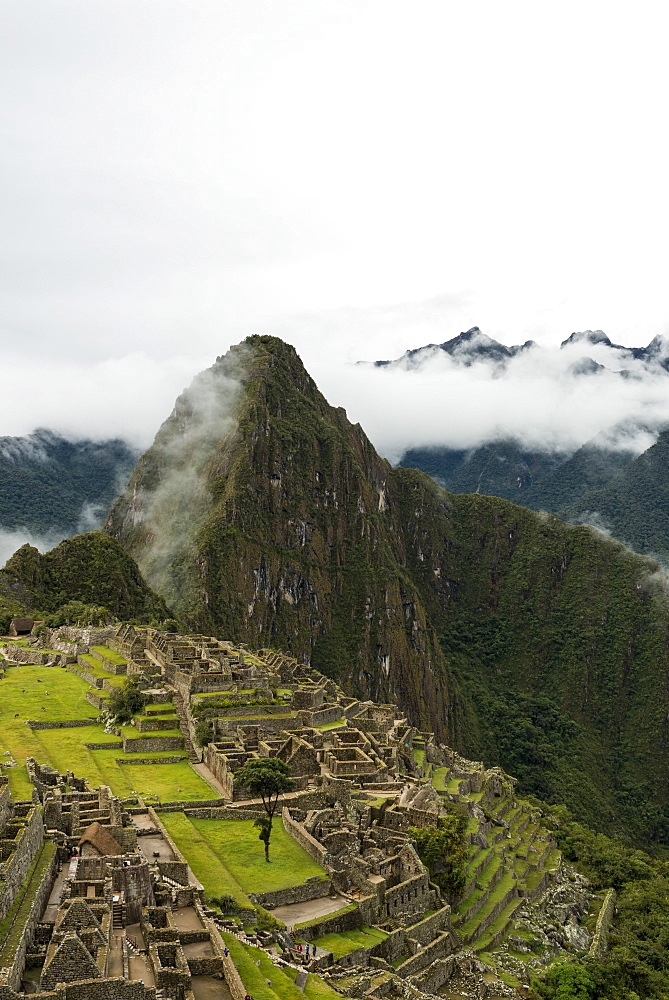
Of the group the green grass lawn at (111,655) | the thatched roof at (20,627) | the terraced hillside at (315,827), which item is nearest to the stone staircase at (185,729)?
the terraced hillside at (315,827)

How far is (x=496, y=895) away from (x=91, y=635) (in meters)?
38.8

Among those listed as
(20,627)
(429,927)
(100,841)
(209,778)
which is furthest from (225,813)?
(20,627)

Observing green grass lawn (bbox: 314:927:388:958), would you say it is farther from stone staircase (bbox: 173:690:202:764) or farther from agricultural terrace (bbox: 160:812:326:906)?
stone staircase (bbox: 173:690:202:764)

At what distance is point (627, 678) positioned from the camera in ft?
618

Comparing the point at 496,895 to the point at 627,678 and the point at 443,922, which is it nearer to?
the point at 443,922

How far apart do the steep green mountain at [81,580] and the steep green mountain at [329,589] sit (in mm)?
21512

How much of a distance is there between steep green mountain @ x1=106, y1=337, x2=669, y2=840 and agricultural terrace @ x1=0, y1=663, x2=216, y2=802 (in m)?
80.5

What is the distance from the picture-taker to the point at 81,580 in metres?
103

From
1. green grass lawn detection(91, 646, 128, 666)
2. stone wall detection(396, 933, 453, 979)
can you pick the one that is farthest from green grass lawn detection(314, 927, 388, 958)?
green grass lawn detection(91, 646, 128, 666)

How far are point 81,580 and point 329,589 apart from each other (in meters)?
77.1

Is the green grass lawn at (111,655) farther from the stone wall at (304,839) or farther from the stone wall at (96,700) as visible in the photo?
the stone wall at (304,839)

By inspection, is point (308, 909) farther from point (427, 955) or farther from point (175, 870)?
point (175, 870)

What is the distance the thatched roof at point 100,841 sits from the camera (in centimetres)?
2111

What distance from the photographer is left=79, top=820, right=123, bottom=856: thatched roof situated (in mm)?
21109
